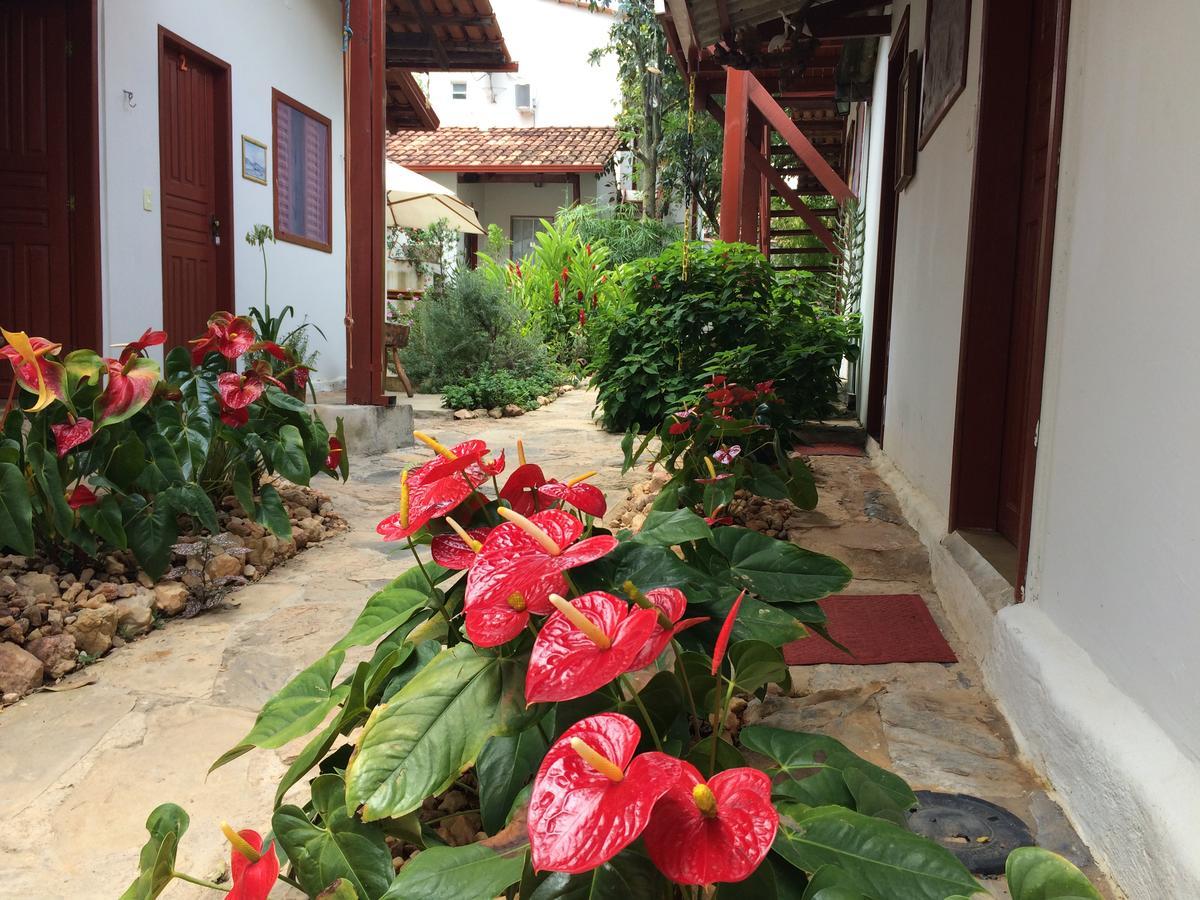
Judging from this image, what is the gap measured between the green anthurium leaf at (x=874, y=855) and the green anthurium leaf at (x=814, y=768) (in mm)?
153

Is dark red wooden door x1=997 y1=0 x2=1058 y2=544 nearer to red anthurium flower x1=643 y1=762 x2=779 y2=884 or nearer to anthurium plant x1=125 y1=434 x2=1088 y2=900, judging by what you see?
anthurium plant x1=125 y1=434 x2=1088 y2=900

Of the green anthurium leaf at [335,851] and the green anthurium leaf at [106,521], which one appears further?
the green anthurium leaf at [106,521]

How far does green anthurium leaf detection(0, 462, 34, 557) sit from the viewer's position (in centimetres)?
279

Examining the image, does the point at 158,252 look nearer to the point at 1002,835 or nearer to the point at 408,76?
the point at 408,76

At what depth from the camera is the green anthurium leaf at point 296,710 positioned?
137cm

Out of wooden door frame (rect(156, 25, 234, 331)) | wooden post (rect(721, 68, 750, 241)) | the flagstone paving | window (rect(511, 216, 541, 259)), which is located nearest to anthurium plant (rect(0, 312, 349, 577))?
the flagstone paving

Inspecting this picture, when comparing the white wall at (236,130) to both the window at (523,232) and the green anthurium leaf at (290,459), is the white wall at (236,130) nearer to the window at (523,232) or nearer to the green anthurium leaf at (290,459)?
the green anthurium leaf at (290,459)

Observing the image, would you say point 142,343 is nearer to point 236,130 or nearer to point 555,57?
point 236,130

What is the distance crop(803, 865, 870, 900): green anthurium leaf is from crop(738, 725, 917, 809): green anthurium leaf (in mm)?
243

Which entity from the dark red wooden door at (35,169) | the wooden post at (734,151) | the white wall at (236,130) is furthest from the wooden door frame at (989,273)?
the dark red wooden door at (35,169)

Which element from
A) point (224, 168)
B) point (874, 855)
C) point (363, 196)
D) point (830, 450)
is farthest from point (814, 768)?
point (224, 168)

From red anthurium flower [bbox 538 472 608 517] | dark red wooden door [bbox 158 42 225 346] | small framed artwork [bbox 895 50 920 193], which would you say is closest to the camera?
red anthurium flower [bbox 538 472 608 517]

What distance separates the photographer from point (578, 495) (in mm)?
1380

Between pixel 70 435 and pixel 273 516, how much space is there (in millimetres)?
804
